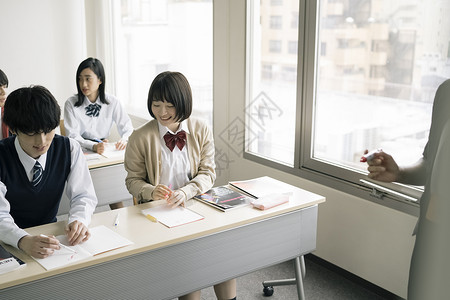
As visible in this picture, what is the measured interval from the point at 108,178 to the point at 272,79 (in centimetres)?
141

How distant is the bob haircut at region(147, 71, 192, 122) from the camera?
2105 mm

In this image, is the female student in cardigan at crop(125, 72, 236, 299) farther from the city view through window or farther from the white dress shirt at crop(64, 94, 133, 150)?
the white dress shirt at crop(64, 94, 133, 150)

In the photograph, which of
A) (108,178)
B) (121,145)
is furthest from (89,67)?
(108,178)

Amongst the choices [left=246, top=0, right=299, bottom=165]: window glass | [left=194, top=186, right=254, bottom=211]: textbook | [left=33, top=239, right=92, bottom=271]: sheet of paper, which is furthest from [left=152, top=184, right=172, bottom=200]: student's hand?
[left=246, top=0, right=299, bottom=165]: window glass

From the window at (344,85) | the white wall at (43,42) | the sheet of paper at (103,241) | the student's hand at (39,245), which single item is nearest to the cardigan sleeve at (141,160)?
the sheet of paper at (103,241)

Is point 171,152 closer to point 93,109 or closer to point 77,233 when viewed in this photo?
point 77,233

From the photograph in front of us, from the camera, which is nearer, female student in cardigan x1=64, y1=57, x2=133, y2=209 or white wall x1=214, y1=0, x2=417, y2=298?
white wall x1=214, y1=0, x2=417, y2=298

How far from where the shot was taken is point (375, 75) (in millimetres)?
2625

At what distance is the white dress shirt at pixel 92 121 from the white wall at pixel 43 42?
192 cm

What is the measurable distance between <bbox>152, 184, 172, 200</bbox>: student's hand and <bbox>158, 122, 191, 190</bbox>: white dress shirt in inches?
7.1

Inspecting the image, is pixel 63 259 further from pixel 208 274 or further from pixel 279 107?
pixel 279 107

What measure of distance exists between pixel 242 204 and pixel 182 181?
1.13 feet

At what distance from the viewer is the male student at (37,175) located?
5.60 feet

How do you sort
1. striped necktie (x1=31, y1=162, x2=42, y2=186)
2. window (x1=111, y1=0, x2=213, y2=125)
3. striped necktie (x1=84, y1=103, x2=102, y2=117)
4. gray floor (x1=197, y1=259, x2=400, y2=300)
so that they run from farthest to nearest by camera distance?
window (x1=111, y1=0, x2=213, y2=125) → striped necktie (x1=84, y1=103, x2=102, y2=117) → gray floor (x1=197, y1=259, x2=400, y2=300) → striped necktie (x1=31, y1=162, x2=42, y2=186)
